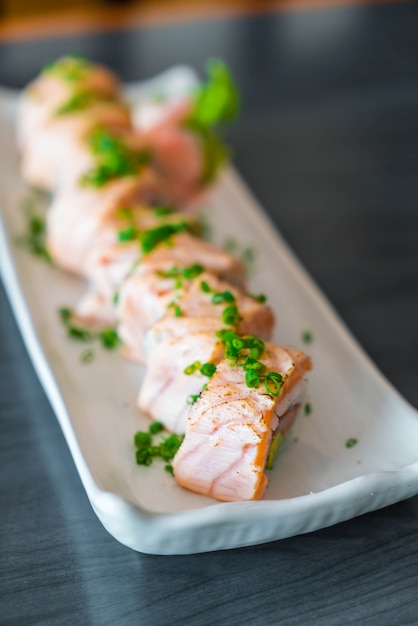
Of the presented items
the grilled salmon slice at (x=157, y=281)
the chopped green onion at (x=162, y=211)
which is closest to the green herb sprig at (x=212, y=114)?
the chopped green onion at (x=162, y=211)

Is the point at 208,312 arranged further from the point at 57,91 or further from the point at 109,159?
the point at 57,91

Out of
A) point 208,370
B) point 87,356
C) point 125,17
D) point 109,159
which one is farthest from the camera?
point 125,17

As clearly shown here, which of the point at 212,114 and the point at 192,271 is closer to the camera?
the point at 192,271

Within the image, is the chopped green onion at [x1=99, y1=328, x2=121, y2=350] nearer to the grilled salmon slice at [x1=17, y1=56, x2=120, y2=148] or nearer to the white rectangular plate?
the white rectangular plate

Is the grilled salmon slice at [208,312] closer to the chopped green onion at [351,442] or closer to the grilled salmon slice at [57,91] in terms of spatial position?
the chopped green onion at [351,442]

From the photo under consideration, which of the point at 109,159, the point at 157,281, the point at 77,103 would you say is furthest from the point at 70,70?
the point at 157,281

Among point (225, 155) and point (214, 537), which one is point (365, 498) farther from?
point (225, 155)

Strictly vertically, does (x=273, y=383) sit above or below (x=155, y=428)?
above
